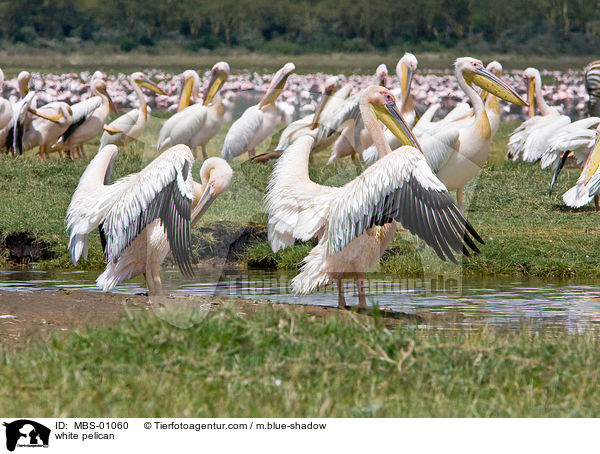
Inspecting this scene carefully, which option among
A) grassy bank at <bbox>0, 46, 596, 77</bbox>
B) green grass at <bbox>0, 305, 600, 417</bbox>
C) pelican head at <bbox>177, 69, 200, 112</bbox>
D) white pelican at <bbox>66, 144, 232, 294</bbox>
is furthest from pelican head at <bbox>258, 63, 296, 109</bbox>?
grassy bank at <bbox>0, 46, 596, 77</bbox>

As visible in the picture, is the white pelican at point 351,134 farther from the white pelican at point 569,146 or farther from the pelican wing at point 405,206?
the pelican wing at point 405,206

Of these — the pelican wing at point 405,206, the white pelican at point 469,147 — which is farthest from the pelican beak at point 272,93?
the pelican wing at point 405,206

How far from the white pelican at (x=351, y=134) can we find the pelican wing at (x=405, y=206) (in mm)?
3566

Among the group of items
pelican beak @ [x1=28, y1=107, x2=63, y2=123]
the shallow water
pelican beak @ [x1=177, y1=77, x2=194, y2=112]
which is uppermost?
pelican beak @ [x1=177, y1=77, x2=194, y2=112]

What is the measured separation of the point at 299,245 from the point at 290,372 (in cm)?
386

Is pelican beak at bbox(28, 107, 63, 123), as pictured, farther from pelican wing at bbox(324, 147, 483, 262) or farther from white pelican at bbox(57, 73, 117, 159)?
pelican wing at bbox(324, 147, 483, 262)

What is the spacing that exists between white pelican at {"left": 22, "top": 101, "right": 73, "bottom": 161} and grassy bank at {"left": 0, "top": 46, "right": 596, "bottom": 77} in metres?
16.8

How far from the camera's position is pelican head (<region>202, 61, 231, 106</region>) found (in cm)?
1185

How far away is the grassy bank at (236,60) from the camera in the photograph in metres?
29.3

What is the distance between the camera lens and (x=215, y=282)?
6539 mm

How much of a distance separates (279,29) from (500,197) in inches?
1066

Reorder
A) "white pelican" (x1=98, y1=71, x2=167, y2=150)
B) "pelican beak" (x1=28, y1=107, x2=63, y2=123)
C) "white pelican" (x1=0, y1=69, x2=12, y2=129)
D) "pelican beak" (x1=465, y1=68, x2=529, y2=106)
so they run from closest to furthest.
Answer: "pelican beak" (x1=465, y1=68, x2=529, y2=106)
"white pelican" (x1=0, y1=69, x2=12, y2=129)
"pelican beak" (x1=28, y1=107, x2=63, y2=123)
"white pelican" (x1=98, y1=71, x2=167, y2=150)

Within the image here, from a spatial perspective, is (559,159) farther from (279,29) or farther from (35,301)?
(279,29)

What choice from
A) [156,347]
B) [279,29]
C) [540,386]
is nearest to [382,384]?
[540,386]
